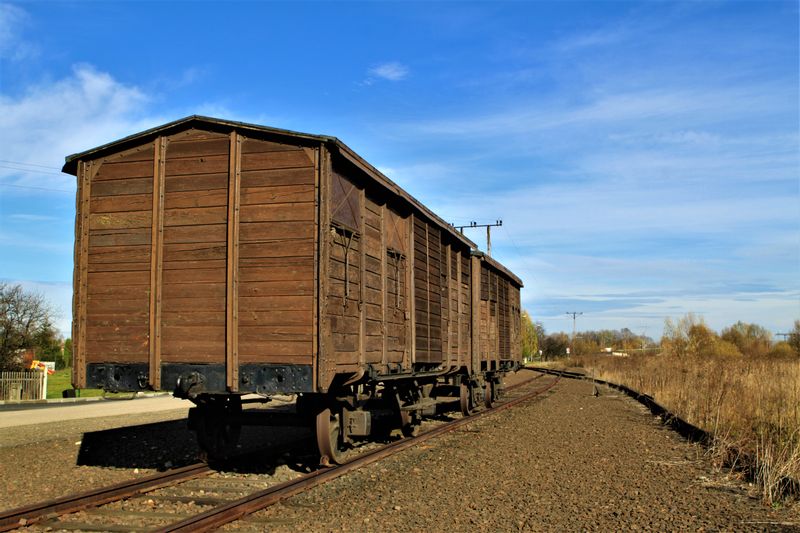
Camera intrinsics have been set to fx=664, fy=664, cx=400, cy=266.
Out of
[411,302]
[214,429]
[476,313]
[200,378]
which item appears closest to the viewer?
[200,378]

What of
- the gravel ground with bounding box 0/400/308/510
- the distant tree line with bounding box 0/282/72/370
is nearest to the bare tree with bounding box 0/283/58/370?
the distant tree line with bounding box 0/282/72/370

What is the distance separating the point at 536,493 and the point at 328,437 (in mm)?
2539

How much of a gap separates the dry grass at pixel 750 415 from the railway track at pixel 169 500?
15.7ft

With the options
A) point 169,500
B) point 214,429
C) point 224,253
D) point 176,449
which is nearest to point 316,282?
point 224,253

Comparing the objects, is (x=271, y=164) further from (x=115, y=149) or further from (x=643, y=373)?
(x=643, y=373)

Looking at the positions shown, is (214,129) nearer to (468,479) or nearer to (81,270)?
(81,270)

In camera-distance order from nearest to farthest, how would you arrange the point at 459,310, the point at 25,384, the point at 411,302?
the point at 411,302, the point at 459,310, the point at 25,384

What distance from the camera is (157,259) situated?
7859 mm

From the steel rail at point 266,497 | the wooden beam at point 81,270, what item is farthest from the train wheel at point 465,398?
the wooden beam at point 81,270

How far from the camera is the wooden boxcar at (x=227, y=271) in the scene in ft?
24.1

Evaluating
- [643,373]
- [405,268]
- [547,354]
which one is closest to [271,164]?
[405,268]

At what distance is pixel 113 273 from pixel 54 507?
295 centimetres

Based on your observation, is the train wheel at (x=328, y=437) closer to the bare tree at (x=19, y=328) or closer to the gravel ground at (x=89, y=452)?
the gravel ground at (x=89, y=452)

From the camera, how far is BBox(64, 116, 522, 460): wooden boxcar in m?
7.36
